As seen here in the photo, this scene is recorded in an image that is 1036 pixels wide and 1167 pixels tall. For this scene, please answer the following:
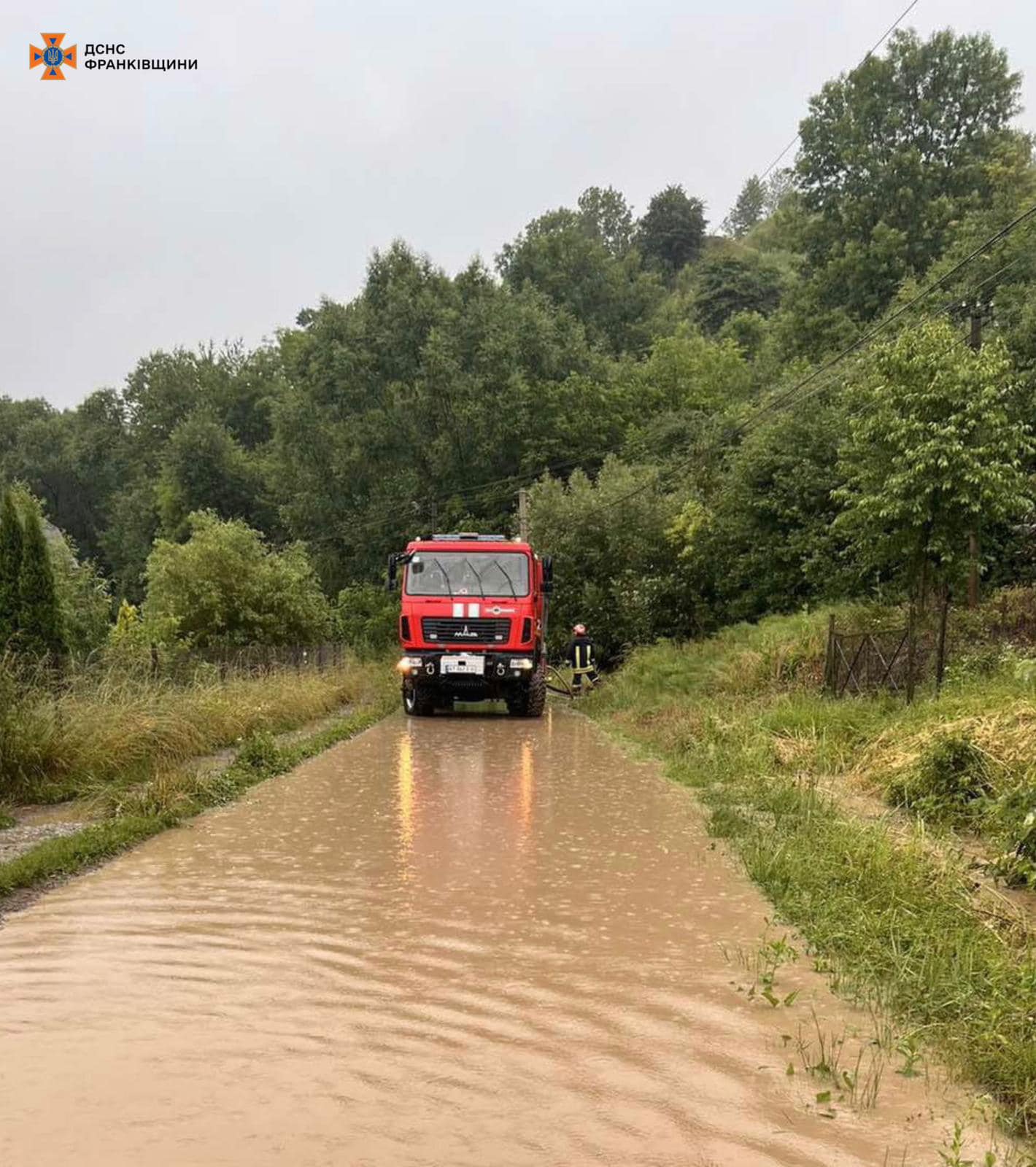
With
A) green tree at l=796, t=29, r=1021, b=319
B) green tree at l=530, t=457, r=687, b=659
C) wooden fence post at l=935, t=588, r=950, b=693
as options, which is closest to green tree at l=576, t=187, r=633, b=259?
green tree at l=796, t=29, r=1021, b=319

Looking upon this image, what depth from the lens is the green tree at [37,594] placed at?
16.8 m

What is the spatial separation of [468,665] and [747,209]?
13253 cm

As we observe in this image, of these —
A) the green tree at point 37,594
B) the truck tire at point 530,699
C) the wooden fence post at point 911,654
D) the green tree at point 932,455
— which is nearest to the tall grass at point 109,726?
the green tree at point 37,594

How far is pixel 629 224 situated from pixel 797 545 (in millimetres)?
76507

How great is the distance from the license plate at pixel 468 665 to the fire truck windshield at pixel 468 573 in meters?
1.18

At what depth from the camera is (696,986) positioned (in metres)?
5.03

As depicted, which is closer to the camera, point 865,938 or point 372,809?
point 865,938

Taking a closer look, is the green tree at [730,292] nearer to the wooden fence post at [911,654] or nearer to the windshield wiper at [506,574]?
the windshield wiper at [506,574]

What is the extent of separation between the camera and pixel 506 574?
757 inches

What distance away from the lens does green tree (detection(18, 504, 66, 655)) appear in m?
16.8

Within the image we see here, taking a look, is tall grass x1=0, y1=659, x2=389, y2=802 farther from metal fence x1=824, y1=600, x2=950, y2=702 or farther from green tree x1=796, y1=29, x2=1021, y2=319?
green tree x1=796, y1=29, x2=1021, y2=319

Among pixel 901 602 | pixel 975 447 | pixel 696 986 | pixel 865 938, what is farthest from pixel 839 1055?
pixel 901 602

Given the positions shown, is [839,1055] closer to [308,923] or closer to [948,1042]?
[948,1042]

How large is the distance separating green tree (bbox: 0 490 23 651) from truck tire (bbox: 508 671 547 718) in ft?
27.2
